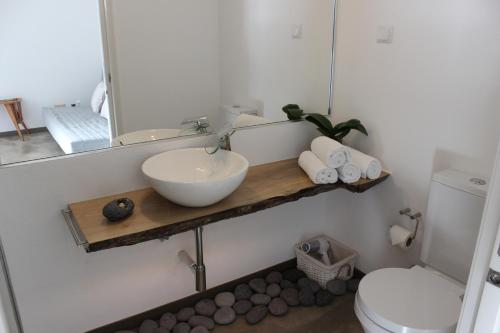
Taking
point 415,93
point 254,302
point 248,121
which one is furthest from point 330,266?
point 415,93

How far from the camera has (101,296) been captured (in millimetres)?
1979

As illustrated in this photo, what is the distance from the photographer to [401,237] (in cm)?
208

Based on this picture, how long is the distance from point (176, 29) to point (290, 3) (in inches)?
27.4

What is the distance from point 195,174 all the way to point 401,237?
1057 millimetres

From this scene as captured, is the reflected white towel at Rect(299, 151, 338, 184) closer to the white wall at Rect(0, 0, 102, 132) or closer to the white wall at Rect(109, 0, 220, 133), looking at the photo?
the white wall at Rect(109, 0, 220, 133)

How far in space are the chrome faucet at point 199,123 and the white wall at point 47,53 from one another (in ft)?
1.49

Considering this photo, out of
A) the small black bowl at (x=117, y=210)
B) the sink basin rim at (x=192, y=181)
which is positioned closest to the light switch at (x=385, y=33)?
the sink basin rim at (x=192, y=181)

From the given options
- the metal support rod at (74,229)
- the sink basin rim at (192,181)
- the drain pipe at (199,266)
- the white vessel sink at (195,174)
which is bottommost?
the drain pipe at (199,266)

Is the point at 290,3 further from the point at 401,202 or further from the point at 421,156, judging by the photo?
the point at 401,202

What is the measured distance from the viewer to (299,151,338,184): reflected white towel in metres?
2.02

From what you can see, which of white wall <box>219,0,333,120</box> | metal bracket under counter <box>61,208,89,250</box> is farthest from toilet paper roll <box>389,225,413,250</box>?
metal bracket under counter <box>61,208,89,250</box>

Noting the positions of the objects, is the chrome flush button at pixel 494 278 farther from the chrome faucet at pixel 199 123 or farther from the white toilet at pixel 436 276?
the chrome faucet at pixel 199 123

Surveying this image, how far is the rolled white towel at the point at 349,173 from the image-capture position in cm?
207

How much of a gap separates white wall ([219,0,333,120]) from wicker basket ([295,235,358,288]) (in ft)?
2.77
